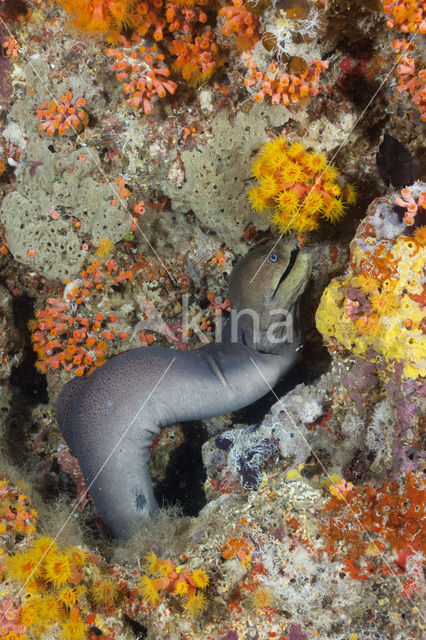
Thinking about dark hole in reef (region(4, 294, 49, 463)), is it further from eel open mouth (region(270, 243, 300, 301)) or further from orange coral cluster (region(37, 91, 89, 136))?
eel open mouth (region(270, 243, 300, 301))

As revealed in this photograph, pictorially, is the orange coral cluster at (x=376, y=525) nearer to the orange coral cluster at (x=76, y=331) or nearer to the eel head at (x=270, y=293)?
the eel head at (x=270, y=293)

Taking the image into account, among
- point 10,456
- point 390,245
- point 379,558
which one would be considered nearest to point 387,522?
point 379,558

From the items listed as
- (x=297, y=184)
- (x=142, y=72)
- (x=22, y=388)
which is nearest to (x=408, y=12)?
(x=297, y=184)

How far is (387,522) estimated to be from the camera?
2723 millimetres

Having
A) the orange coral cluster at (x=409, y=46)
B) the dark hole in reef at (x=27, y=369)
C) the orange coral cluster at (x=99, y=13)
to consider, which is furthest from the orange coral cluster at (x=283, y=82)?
the dark hole in reef at (x=27, y=369)

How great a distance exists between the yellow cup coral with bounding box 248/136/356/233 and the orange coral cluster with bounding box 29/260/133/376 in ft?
6.23

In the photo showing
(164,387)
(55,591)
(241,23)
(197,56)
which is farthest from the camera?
(164,387)

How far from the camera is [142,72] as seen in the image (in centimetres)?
421

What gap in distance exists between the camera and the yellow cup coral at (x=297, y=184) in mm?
3771

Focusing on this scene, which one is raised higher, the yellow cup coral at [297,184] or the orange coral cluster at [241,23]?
the orange coral cluster at [241,23]

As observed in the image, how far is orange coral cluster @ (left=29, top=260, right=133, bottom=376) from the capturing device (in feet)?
15.8

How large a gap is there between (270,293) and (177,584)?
2.56 meters

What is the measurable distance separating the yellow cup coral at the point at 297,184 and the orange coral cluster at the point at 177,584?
2872 millimetres

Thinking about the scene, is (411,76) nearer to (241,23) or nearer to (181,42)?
(241,23)
